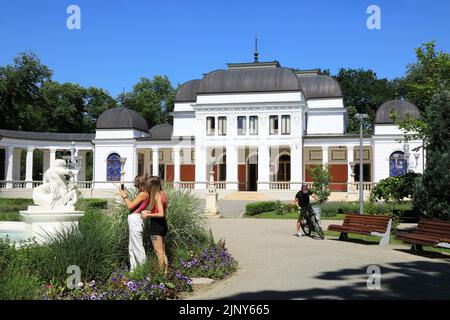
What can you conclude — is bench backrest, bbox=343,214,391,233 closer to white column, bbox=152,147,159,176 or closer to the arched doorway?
the arched doorway

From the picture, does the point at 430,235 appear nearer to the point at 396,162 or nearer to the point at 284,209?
the point at 284,209

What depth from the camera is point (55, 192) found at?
1002 cm

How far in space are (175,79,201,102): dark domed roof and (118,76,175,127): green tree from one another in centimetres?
1926

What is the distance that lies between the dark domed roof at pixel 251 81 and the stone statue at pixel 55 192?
1504 inches

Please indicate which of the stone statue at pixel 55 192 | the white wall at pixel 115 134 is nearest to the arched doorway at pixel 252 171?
the white wall at pixel 115 134

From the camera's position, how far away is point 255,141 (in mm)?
46938

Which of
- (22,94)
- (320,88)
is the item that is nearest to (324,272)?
(320,88)

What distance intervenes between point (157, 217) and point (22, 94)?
2356 inches

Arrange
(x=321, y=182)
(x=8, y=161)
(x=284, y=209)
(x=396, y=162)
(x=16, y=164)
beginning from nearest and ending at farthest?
(x=284, y=209) < (x=321, y=182) < (x=396, y=162) < (x=8, y=161) < (x=16, y=164)

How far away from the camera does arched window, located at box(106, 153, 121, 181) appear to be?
51375 millimetres

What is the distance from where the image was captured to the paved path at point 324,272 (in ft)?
25.7

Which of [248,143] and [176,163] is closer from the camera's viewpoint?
[248,143]

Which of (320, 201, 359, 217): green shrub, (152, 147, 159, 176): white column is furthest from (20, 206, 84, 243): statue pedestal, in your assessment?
(152, 147, 159, 176): white column
